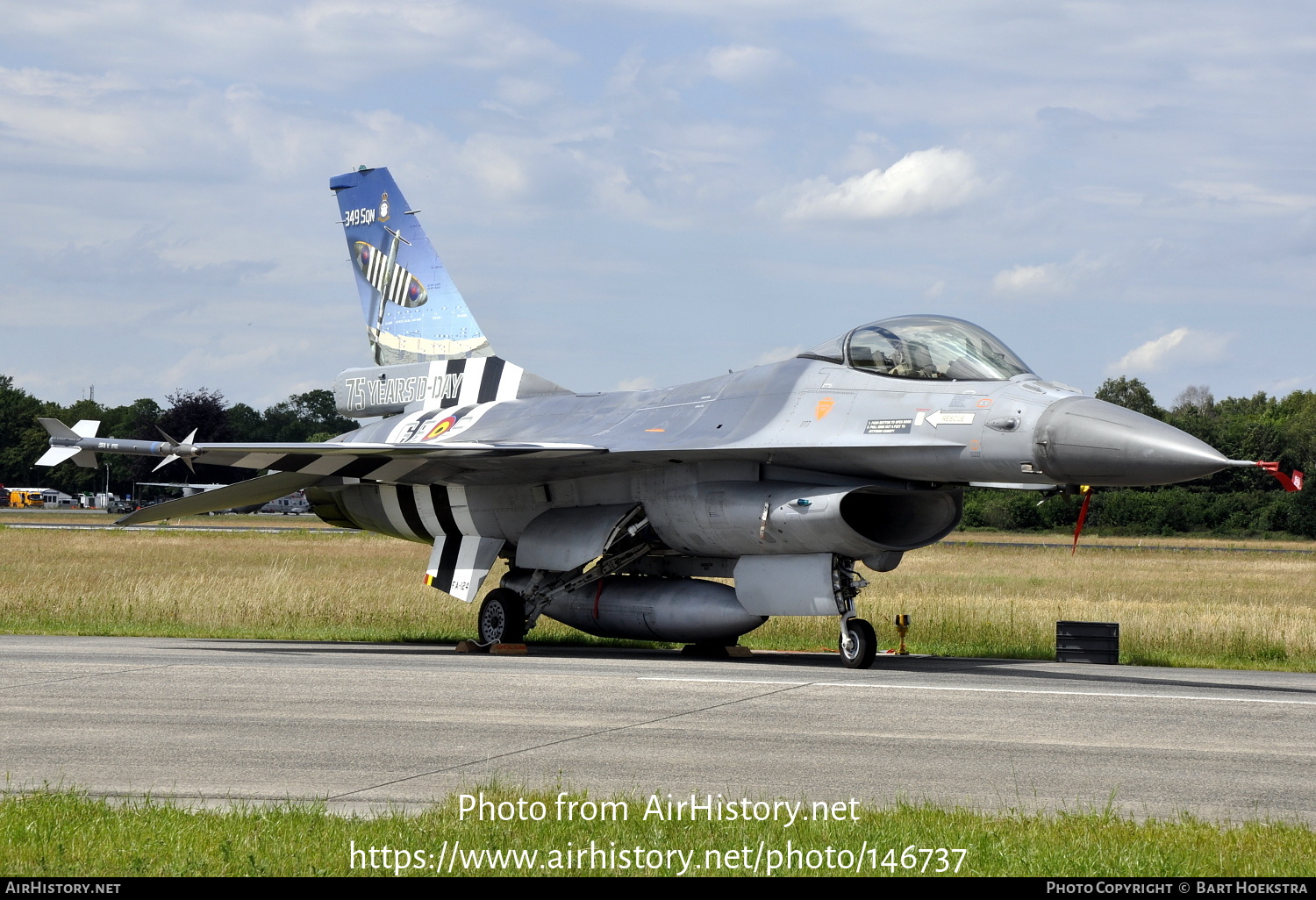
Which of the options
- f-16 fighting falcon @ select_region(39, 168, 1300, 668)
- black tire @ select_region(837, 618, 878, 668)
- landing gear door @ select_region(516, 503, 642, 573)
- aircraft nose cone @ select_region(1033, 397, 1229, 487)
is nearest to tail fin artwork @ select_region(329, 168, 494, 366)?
f-16 fighting falcon @ select_region(39, 168, 1300, 668)

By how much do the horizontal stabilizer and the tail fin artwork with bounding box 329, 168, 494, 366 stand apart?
2.99 meters

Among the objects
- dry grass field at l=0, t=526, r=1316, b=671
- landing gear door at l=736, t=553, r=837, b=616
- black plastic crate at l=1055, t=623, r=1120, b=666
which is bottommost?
dry grass field at l=0, t=526, r=1316, b=671

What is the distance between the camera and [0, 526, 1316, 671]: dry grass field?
16.5 metres

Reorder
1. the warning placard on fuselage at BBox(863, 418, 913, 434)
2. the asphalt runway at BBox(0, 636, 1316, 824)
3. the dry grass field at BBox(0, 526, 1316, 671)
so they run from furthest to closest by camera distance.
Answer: the dry grass field at BBox(0, 526, 1316, 671) < the warning placard on fuselage at BBox(863, 418, 913, 434) < the asphalt runway at BBox(0, 636, 1316, 824)

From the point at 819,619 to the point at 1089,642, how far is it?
16.8ft

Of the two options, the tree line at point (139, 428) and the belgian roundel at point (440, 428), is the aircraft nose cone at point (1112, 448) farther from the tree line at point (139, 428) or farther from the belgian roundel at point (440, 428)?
the tree line at point (139, 428)

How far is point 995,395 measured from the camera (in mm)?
12094

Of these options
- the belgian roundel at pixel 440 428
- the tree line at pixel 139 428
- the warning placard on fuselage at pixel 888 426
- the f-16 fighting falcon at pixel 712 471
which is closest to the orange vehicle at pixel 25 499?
the tree line at pixel 139 428

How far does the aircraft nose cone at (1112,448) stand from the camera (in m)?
10.9

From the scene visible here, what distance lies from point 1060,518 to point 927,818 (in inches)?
2302

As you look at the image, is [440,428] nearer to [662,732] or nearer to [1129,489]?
[662,732]

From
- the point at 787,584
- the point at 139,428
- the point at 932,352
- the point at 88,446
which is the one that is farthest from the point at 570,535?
the point at 139,428

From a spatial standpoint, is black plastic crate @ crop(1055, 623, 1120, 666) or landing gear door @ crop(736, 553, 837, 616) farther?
black plastic crate @ crop(1055, 623, 1120, 666)

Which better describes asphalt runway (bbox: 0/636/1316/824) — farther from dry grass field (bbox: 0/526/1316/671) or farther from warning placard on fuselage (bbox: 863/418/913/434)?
dry grass field (bbox: 0/526/1316/671)
